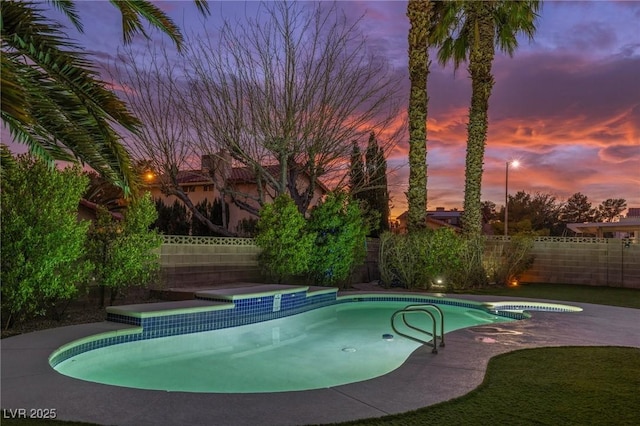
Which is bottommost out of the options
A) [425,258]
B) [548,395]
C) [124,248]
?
[548,395]

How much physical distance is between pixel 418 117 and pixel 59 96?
11.6 meters

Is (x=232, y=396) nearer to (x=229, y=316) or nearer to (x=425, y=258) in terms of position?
(x=229, y=316)

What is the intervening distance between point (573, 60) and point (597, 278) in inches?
286

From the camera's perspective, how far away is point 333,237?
1337 centimetres

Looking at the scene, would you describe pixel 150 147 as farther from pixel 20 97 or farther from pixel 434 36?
pixel 20 97

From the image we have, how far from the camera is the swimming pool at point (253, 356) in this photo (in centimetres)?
586

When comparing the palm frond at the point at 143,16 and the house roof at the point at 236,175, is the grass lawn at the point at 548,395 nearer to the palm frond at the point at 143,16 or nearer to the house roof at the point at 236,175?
the palm frond at the point at 143,16

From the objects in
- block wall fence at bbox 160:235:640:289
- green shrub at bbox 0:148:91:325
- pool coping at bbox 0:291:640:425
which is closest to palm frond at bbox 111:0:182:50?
green shrub at bbox 0:148:91:325

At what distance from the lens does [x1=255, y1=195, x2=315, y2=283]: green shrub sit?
487 inches

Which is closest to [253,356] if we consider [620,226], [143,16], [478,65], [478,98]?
[143,16]

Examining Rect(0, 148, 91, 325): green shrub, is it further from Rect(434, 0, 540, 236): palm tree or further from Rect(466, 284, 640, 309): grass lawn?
Rect(434, 0, 540, 236): palm tree

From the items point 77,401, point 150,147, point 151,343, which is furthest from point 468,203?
point 77,401

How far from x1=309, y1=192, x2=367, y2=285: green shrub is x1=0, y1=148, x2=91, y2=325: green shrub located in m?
6.67

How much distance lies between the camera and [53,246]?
7.05 m
